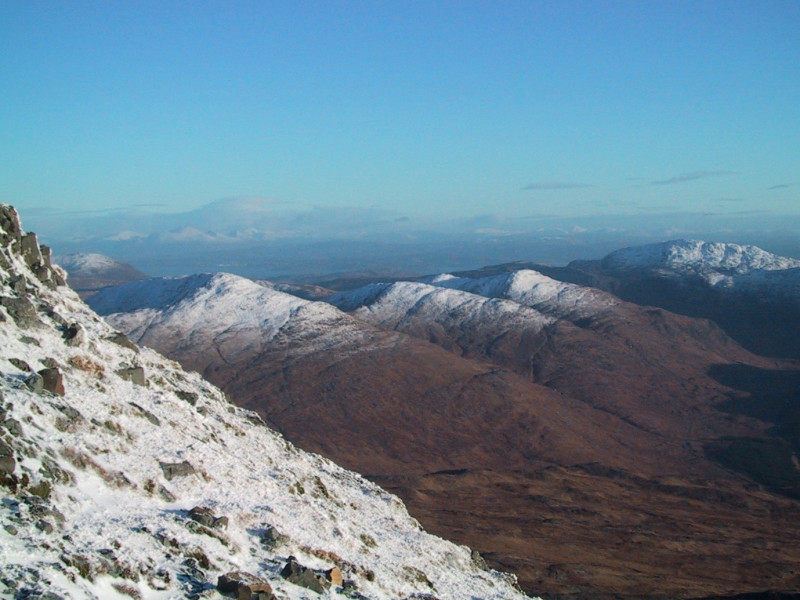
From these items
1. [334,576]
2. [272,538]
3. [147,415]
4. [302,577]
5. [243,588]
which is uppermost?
[147,415]

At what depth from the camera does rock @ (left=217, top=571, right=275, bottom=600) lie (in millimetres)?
16141

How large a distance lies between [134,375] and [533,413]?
266 ft

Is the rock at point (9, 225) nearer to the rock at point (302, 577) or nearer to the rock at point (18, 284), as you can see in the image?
the rock at point (18, 284)

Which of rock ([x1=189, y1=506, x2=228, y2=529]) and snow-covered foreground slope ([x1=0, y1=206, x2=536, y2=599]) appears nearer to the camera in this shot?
snow-covered foreground slope ([x1=0, y1=206, x2=536, y2=599])

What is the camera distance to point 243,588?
16.2 metres

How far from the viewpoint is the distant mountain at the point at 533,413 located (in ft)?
190

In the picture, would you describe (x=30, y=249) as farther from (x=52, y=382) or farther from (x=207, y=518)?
(x=207, y=518)

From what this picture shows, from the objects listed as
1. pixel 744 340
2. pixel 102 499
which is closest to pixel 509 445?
pixel 102 499

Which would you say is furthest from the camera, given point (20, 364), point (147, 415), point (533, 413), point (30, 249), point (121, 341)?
point (533, 413)

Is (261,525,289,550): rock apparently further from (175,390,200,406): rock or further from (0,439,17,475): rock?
(175,390,200,406): rock

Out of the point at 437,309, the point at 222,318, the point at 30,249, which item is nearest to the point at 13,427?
the point at 30,249

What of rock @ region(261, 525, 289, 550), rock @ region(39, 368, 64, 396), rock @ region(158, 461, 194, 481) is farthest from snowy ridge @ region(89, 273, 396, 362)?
rock @ region(261, 525, 289, 550)

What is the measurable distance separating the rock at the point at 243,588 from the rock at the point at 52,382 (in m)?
9.49

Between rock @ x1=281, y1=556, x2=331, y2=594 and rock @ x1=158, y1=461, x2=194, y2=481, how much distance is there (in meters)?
5.48
